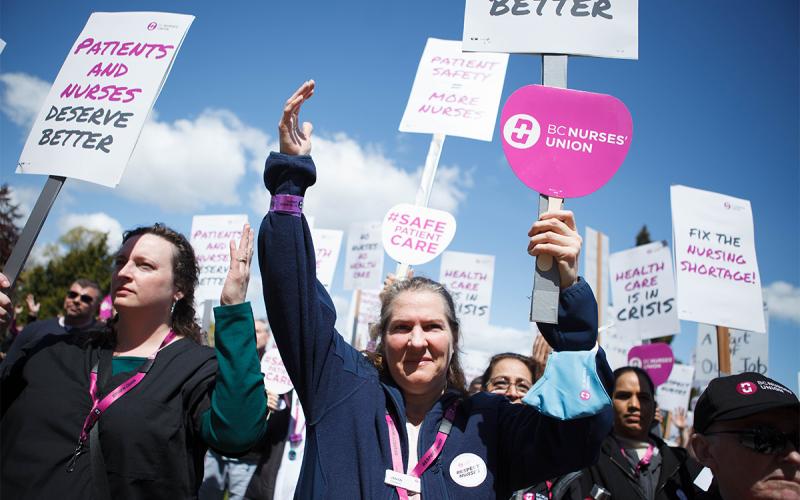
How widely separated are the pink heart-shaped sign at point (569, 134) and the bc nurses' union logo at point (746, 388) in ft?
2.85

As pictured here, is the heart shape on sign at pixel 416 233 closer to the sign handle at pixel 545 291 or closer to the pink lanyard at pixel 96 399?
the pink lanyard at pixel 96 399

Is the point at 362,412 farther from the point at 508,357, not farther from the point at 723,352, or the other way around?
the point at 723,352

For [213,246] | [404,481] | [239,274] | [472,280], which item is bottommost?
[404,481]

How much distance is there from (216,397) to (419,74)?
3818mm

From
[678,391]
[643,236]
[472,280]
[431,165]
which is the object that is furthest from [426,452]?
[643,236]

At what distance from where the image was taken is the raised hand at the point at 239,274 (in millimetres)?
2004

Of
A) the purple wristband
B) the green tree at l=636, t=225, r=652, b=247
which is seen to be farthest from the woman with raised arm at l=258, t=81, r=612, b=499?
the green tree at l=636, t=225, r=652, b=247

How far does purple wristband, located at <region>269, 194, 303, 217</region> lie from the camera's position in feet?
5.46

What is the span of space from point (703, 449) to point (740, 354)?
5741 mm

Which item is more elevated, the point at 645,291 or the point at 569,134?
the point at 645,291

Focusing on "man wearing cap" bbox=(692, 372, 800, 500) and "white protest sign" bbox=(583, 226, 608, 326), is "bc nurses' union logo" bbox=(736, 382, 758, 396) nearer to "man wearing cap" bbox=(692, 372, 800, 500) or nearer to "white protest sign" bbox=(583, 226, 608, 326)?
"man wearing cap" bbox=(692, 372, 800, 500)

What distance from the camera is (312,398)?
166 centimetres

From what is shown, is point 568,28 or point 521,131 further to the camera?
point 568,28

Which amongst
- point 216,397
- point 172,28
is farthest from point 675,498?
point 172,28
